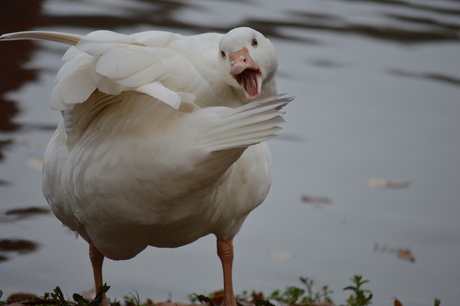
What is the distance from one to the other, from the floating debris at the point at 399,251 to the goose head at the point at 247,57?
3336 millimetres

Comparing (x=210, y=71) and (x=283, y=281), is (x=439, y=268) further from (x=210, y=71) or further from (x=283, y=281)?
(x=210, y=71)

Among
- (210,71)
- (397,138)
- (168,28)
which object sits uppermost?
(168,28)

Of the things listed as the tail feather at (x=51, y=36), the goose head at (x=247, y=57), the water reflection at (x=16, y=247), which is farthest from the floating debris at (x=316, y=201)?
the tail feather at (x=51, y=36)

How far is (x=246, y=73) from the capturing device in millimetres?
2811

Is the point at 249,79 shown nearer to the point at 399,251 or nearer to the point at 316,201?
the point at 399,251

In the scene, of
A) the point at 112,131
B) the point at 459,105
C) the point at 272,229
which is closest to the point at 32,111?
the point at 272,229

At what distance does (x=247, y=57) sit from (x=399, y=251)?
350cm

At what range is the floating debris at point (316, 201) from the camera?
6.35 m

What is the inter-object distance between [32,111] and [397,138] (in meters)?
4.34

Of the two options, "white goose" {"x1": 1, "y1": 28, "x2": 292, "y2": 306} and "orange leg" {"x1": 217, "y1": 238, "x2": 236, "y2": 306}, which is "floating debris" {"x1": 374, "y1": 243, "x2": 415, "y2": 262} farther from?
"white goose" {"x1": 1, "y1": 28, "x2": 292, "y2": 306}

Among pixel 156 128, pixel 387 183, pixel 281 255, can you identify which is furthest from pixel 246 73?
pixel 387 183

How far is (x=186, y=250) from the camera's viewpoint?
18.4 feet

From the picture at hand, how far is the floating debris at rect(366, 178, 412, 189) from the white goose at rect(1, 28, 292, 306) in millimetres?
3676

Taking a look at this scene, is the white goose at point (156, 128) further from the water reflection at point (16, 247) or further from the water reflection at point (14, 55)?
the water reflection at point (14, 55)
